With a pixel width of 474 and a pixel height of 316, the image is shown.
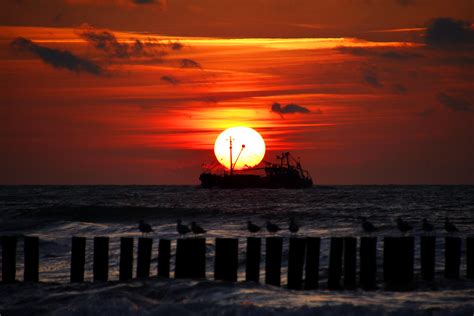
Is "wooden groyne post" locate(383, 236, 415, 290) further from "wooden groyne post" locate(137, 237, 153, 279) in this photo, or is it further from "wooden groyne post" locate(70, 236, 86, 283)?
"wooden groyne post" locate(70, 236, 86, 283)

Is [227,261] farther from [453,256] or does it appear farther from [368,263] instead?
[453,256]

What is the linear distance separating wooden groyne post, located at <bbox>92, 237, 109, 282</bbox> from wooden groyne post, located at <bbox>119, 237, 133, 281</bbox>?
37 cm

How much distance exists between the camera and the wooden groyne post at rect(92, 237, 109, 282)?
63.5 ft

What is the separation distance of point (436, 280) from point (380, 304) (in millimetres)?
3638

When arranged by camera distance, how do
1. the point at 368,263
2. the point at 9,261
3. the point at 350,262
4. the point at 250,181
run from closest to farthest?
1. the point at 368,263
2. the point at 350,262
3. the point at 9,261
4. the point at 250,181

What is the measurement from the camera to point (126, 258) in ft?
63.4

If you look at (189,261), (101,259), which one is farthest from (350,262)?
(101,259)

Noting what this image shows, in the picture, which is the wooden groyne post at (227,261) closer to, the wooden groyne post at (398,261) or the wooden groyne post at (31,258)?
the wooden groyne post at (398,261)

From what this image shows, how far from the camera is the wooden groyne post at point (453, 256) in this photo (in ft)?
63.5

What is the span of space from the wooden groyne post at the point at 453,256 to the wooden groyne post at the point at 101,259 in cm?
779

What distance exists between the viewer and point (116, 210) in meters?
67.8

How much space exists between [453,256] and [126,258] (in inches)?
293

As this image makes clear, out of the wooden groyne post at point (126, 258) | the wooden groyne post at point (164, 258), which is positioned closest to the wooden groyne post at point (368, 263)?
the wooden groyne post at point (164, 258)

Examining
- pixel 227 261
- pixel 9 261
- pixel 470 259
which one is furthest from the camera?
pixel 9 261
